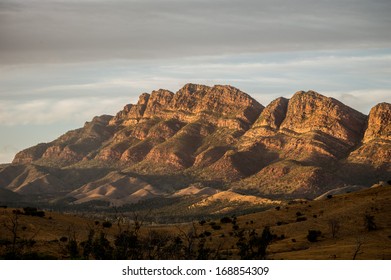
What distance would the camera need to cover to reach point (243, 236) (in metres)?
117

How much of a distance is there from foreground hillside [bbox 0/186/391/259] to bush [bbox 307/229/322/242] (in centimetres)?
14

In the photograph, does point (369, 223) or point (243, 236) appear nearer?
point (369, 223)

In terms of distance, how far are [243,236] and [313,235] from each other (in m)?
14.1

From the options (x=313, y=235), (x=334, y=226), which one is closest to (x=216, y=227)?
(x=334, y=226)

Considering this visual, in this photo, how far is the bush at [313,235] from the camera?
4119 inches

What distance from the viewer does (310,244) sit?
102 metres

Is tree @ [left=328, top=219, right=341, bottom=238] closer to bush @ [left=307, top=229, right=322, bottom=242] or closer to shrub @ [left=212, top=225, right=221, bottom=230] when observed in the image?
bush @ [left=307, top=229, right=322, bottom=242]

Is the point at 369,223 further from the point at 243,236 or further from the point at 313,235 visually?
the point at 243,236

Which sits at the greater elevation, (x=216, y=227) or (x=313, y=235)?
(x=216, y=227)

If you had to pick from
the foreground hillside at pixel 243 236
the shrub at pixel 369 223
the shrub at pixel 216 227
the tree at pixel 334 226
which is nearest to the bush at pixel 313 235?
the foreground hillside at pixel 243 236

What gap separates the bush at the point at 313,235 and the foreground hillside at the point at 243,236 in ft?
0.47
